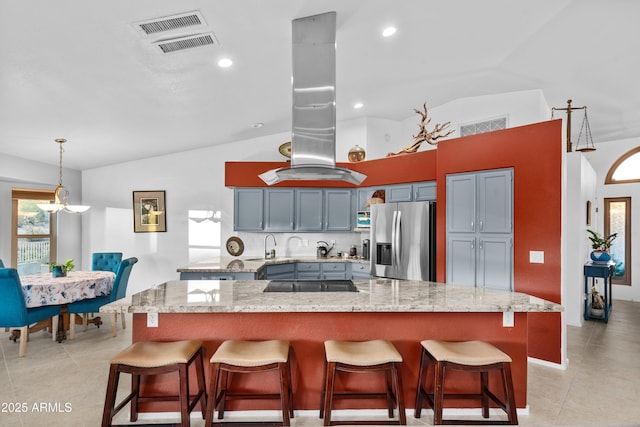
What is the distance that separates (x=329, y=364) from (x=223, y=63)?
260 cm

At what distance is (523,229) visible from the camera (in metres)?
3.61

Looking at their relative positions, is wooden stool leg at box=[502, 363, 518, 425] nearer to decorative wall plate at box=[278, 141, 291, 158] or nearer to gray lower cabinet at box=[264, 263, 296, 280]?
gray lower cabinet at box=[264, 263, 296, 280]

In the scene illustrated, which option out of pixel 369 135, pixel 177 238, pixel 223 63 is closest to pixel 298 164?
pixel 223 63

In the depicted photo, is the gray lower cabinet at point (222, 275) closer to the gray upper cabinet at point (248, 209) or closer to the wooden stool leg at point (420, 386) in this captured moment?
the gray upper cabinet at point (248, 209)

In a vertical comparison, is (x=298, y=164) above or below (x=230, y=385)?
above

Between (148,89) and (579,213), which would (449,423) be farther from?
(579,213)

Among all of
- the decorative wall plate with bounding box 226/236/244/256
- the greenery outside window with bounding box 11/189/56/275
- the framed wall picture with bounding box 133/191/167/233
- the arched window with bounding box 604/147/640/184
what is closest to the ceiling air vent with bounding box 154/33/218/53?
the decorative wall plate with bounding box 226/236/244/256

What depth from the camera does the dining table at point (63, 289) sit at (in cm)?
392

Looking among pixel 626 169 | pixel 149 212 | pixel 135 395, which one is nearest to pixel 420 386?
pixel 135 395

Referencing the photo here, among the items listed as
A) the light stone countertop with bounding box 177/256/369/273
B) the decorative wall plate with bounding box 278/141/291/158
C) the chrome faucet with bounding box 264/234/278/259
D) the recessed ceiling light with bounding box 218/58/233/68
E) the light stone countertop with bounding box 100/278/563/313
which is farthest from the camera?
the chrome faucet with bounding box 264/234/278/259

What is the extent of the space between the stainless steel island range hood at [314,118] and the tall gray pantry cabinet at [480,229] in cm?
144

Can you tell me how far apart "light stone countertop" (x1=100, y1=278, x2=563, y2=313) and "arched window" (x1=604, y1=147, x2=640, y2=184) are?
5849 millimetres

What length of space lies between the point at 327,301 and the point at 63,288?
345cm

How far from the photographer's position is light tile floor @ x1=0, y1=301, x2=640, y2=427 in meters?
2.55
